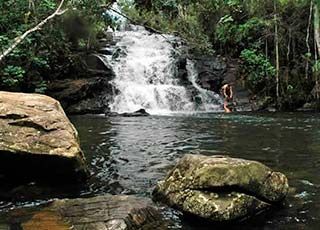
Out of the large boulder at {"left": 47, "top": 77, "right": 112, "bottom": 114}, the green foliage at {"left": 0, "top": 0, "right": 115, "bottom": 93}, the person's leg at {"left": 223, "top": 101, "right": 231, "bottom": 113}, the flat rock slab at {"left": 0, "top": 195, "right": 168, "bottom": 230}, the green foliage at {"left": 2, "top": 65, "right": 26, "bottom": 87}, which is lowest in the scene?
the person's leg at {"left": 223, "top": 101, "right": 231, "bottom": 113}

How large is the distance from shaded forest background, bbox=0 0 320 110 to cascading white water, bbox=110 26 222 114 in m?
1.83

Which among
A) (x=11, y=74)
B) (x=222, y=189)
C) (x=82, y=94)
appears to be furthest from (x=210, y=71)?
(x=222, y=189)

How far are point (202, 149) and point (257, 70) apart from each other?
1402cm

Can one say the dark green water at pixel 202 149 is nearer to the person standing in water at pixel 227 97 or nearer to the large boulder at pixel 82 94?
the person standing in water at pixel 227 97

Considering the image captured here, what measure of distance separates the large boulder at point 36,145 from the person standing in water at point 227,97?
48.0 feet

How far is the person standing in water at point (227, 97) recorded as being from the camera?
2070 centimetres

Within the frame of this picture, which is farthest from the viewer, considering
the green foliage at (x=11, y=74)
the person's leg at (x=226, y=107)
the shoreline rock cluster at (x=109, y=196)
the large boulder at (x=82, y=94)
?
the large boulder at (x=82, y=94)

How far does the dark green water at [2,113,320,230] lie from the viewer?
19.2 ft

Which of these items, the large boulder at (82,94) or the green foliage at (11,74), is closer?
the green foliage at (11,74)

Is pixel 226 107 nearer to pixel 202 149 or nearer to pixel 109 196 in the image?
pixel 202 149

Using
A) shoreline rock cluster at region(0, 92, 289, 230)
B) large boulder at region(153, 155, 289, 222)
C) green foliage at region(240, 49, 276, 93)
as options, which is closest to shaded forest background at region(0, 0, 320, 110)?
green foliage at region(240, 49, 276, 93)

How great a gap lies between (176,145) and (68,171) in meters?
4.52

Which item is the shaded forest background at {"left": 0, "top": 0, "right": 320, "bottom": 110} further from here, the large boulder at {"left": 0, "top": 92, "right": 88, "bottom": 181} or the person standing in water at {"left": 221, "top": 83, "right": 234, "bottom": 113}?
the large boulder at {"left": 0, "top": 92, "right": 88, "bottom": 181}

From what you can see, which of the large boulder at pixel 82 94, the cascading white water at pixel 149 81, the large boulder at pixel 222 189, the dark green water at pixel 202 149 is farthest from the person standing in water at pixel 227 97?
the large boulder at pixel 222 189
